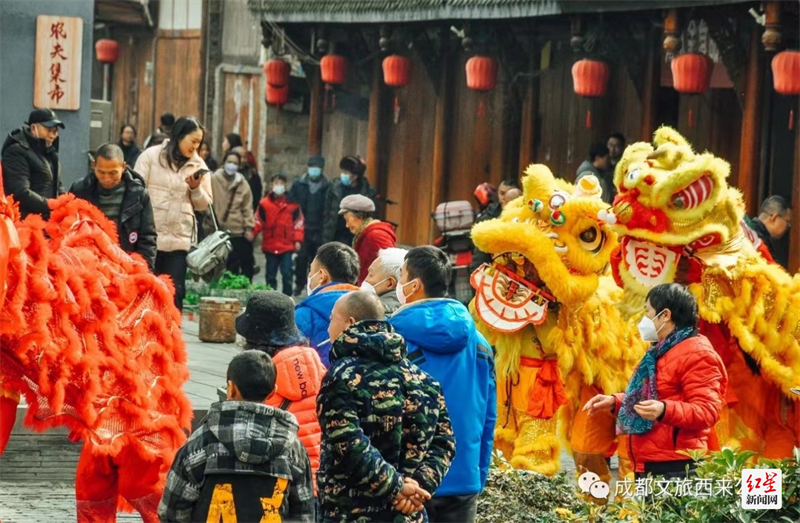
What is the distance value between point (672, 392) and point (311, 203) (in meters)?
12.0

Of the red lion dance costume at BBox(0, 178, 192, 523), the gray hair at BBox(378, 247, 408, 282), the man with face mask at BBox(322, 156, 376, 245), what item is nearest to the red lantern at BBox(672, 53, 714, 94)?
the man with face mask at BBox(322, 156, 376, 245)

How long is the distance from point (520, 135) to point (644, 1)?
184 inches

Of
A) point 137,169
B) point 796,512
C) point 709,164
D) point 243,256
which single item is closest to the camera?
point 796,512

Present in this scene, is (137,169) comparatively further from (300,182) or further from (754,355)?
(300,182)

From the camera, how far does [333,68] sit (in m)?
21.4

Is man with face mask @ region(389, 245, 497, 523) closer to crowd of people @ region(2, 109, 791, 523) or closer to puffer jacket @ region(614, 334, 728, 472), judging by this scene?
crowd of people @ region(2, 109, 791, 523)

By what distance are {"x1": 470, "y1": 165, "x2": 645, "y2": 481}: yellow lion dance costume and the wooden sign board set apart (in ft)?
22.4

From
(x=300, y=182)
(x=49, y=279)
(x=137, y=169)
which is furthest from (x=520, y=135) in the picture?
(x=49, y=279)

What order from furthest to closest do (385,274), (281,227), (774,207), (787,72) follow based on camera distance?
1. (281,227)
2. (787,72)
3. (774,207)
4. (385,274)

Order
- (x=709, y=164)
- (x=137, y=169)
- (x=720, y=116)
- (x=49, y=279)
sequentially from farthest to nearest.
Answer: (x=720, y=116) < (x=137, y=169) < (x=709, y=164) < (x=49, y=279)

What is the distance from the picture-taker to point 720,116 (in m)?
16.3

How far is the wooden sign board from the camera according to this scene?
1526cm

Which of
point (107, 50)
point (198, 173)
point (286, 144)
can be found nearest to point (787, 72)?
point (198, 173)

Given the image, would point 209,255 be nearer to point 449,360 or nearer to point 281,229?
point 281,229
